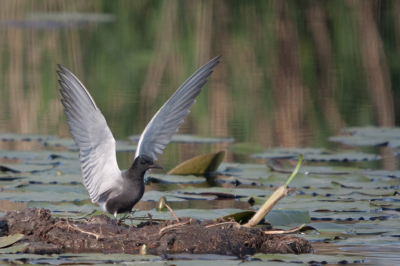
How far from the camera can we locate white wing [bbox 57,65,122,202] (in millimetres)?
5191

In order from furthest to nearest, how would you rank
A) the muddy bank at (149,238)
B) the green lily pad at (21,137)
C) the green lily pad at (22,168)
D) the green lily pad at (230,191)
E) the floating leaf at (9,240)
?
the green lily pad at (21,137), the green lily pad at (22,168), the green lily pad at (230,191), the muddy bank at (149,238), the floating leaf at (9,240)

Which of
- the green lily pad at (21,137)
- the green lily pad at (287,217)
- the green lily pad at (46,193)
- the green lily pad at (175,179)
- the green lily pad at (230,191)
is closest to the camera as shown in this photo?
the green lily pad at (287,217)

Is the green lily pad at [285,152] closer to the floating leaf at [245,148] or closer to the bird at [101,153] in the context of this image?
the floating leaf at [245,148]

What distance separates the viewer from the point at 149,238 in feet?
14.9

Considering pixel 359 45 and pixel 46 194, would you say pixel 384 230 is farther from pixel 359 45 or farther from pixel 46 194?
pixel 359 45

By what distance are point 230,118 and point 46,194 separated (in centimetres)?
545

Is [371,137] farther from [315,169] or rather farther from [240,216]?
[240,216]

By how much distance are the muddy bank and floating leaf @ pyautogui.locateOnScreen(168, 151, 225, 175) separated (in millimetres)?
2393

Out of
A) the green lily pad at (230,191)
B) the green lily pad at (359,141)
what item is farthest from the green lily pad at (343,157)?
the green lily pad at (230,191)

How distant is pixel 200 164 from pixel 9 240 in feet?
10.1

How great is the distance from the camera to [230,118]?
1113 cm

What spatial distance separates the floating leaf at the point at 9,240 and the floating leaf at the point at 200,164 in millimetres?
2815

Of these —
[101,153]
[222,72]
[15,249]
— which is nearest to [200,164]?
[101,153]

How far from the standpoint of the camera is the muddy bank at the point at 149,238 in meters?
4.52
